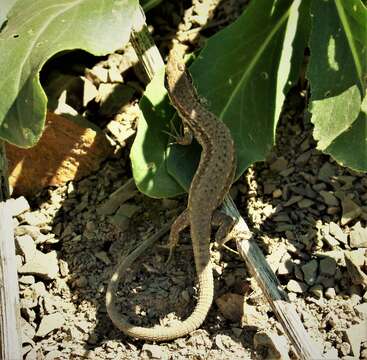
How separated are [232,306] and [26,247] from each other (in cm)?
140

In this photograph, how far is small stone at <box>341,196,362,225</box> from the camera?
4.45m

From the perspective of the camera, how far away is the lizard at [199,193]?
407cm

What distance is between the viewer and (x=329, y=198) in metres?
4.57

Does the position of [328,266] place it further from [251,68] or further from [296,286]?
[251,68]

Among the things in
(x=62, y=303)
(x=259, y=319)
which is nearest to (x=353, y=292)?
(x=259, y=319)

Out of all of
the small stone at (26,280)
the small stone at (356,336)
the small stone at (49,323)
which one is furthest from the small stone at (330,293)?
the small stone at (26,280)

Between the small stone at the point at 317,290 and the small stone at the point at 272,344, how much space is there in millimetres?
381

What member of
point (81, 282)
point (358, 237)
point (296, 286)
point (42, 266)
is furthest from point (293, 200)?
point (42, 266)

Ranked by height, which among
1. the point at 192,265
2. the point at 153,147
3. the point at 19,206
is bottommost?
the point at 192,265

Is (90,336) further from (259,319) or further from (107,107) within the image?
(107,107)

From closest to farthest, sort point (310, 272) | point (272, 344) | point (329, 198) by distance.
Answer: point (272, 344) < point (310, 272) < point (329, 198)

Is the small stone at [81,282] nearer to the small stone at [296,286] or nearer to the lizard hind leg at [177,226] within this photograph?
the lizard hind leg at [177,226]

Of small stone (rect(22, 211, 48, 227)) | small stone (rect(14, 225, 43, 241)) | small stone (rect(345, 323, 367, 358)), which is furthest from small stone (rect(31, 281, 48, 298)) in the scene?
small stone (rect(345, 323, 367, 358))

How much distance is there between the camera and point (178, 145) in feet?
15.1
